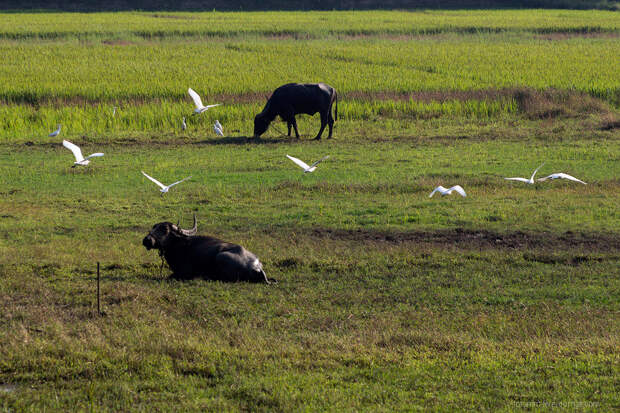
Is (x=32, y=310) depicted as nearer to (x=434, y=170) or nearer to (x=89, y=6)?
(x=434, y=170)

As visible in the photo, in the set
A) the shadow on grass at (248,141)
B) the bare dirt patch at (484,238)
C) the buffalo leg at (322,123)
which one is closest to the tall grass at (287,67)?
the shadow on grass at (248,141)

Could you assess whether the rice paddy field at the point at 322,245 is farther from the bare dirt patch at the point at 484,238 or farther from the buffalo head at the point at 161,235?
the buffalo head at the point at 161,235

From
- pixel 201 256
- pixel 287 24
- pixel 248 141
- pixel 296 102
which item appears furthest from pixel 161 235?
pixel 287 24

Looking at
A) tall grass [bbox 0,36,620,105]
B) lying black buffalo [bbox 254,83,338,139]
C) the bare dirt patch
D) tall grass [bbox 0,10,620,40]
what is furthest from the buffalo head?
tall grass [bbox 0,10,620,40]

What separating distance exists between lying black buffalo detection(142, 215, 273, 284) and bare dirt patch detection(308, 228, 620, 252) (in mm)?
1905

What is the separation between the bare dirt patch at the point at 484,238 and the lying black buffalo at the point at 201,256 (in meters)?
1.91

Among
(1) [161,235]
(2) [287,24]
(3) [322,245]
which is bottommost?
(3) [322,245]

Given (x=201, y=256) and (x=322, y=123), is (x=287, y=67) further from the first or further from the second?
(x=201, y=256)

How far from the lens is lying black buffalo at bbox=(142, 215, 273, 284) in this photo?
7.43 meters

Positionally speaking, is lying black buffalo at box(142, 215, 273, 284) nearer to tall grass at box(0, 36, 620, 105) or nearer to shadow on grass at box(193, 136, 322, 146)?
shadow on grass at box(193, 136, 322, 146)

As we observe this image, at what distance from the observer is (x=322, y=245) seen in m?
8.88

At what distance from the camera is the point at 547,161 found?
1402 centimetres

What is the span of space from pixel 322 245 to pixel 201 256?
1.74m

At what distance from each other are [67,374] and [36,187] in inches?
299
